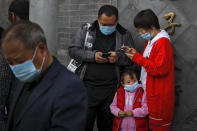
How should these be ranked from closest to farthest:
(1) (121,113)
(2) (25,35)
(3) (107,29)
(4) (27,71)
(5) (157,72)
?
(2) (25,35) → (4) (27,71) → (5) (157,72) → (1) (121,113) → (3) (107,29)

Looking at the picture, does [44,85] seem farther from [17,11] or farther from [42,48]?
[17,11]

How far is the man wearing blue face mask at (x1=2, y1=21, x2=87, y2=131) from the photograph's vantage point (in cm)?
184

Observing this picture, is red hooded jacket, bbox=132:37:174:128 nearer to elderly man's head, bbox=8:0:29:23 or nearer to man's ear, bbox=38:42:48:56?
elderly man's head, bbox=8:0:29:23

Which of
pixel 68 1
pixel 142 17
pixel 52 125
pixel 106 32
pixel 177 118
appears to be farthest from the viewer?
pixel 68 1

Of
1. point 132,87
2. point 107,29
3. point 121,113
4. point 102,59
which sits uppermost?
point 107,29

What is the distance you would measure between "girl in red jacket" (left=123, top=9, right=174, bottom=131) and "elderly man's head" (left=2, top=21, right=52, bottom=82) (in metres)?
1.77

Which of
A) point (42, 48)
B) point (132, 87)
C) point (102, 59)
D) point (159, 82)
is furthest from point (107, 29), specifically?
point (42, 48)

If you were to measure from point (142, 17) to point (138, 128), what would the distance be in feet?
4.69

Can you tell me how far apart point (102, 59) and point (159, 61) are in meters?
0.77

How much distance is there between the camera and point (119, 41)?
393 cm

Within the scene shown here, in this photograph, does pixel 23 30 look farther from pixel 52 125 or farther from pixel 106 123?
pixel 106 123

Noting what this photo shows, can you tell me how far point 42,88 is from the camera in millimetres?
1902

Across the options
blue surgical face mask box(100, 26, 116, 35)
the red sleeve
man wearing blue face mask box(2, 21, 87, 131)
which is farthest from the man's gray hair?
blue surgical face mask box(100, 26, 116, 35)

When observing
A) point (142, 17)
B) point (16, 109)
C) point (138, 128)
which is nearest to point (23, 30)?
point (16, 109)
